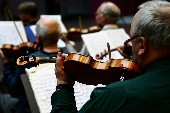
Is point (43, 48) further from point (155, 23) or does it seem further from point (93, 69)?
point (155, 23)

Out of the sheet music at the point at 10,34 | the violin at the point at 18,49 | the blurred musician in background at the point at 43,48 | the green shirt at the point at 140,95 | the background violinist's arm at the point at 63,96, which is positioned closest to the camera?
the green shirt at the point at 140,95

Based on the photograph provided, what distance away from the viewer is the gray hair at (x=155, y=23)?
4.21ft

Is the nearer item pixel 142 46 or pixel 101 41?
pixel 142 46

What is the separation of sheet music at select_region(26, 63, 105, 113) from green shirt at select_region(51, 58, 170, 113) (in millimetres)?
477

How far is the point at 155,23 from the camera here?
4.21 feet

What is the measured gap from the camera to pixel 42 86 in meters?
1.80

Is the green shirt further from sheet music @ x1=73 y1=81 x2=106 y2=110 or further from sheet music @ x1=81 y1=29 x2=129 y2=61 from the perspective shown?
sheet music @ x1=81 y1=29 x2=129 y2=61

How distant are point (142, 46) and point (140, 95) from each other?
208mm

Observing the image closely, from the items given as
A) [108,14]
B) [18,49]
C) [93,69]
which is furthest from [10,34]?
[93,69]

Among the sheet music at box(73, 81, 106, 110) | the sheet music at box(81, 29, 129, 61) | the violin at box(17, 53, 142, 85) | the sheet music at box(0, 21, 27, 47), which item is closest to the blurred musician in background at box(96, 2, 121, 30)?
the sheet music at box(81, 29, 129, 61)

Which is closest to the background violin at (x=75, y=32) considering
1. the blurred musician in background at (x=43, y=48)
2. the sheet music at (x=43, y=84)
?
the blurred musician in background at (x=43, y=48)

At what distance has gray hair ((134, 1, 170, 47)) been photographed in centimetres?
128

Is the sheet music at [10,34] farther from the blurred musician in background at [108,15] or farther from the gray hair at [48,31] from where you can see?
the blurred musician in background at [108,15]

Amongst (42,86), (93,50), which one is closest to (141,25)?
(42,86)
